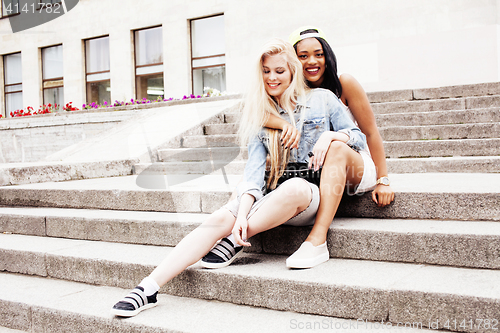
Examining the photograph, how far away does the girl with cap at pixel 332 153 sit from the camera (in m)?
2.25

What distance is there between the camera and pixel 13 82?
1686 centimetres

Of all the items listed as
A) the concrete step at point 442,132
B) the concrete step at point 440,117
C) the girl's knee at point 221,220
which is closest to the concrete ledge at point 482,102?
the concrete step at point 440,117

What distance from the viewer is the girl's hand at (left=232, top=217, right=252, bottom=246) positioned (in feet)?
7.21

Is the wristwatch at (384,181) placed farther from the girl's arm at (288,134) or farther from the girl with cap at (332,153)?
the girl's arm at (288,134)

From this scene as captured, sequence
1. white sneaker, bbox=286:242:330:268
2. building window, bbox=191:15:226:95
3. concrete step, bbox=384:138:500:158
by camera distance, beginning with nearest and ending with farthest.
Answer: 1. white sneaker, bbox=286:242:330:268
2. concrete step, bbox=384:138:500:158
3. building window, bbox=191:15:226:95

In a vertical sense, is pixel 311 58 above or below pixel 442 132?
above

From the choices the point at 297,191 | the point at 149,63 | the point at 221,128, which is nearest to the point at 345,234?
the point at 297,191

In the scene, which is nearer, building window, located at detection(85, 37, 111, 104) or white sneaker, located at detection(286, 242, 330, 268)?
white sneaker, located at detection(286, 242, 330, 268)

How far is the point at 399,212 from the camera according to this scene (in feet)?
8.47

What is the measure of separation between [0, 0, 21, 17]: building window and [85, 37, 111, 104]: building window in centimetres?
466

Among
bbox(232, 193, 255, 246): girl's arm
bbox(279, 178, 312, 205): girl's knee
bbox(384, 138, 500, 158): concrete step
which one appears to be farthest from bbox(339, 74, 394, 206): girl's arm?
bbox(384, 138, 500, 158): concrete step

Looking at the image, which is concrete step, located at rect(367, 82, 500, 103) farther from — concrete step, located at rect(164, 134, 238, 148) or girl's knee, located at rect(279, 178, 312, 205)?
girl's knee, located at rect(279, 178, 312, 205)

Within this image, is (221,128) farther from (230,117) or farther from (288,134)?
(288,134)

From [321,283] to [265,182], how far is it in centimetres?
76
